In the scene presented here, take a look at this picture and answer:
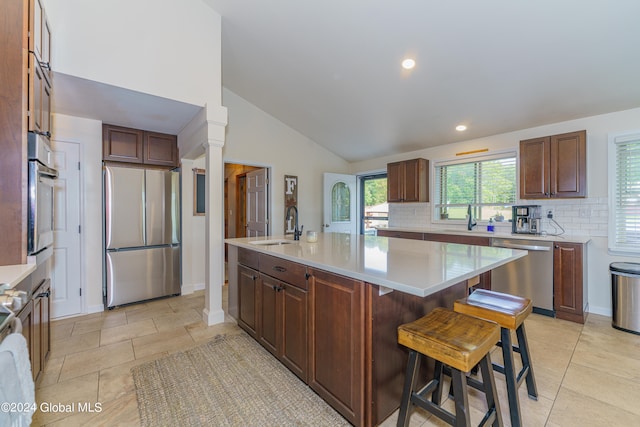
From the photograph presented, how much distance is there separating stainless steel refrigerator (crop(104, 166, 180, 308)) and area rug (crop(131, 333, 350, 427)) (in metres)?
1.75

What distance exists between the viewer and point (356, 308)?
4.78 ft

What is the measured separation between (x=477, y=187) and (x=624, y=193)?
155 cm

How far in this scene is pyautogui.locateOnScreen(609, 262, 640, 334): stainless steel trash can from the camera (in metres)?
2.66

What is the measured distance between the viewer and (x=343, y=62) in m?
3.19

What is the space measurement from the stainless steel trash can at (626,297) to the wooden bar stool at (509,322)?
1872mm

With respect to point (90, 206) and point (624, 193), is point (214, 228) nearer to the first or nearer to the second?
point (90, 206)

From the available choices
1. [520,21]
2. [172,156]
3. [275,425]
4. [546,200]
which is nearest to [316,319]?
[275,425]

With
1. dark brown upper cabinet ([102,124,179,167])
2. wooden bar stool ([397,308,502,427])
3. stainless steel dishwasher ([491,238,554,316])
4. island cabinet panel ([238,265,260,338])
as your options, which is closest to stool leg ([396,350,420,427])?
wooden bar stool ([397,308,502,427])

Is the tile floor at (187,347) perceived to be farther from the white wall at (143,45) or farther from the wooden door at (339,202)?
the wooden door at (339,202)

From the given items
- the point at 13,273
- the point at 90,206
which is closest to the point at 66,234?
the point at 90,206

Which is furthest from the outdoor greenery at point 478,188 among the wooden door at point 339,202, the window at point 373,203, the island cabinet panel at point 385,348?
the island cabinet panel at point 385,348

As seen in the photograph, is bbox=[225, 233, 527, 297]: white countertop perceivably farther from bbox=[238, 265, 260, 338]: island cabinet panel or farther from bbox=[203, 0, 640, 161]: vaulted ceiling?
bbox=[203, 0, 640, 161]: vaulted ceiling

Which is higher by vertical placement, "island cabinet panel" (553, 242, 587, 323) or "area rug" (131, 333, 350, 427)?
"island cabinet panel" (553, 242, 587, 323)

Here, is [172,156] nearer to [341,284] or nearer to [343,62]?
[343,62]
